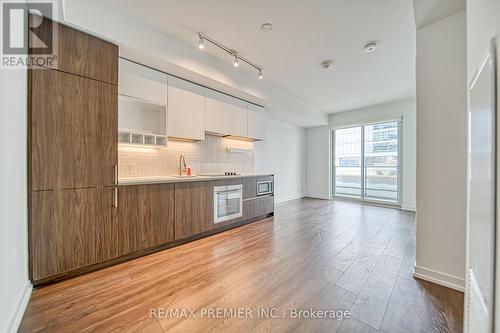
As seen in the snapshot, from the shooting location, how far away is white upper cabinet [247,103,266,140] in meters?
4.16

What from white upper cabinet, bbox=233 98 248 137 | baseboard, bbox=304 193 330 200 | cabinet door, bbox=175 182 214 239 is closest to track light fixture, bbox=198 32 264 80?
white upper cabinet, bbox=233 98 248 137

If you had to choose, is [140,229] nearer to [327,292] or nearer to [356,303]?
[327,292]

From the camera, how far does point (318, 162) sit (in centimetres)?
674

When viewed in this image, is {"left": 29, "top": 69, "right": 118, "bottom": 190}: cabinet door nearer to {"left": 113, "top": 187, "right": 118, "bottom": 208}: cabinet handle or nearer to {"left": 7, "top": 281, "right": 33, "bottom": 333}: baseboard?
{"left": 113, "top": 187, "right": 118, "bottom": 208}: cabinet handle

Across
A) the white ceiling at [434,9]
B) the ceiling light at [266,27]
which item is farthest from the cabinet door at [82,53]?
the white ceiling at [434,9]

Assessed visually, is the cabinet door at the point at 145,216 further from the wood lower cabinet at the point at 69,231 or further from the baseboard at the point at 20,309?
the baseboard at the point at 20,309

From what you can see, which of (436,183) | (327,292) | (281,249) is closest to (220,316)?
(327,292)

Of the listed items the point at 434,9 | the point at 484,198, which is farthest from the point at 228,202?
the point at 434,9

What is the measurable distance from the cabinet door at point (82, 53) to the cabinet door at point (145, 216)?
49.0 inches

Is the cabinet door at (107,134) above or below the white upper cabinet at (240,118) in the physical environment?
below

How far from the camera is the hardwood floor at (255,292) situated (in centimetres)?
137

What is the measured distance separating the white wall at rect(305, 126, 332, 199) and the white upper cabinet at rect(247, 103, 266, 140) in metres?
3.01

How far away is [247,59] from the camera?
3.13 metres

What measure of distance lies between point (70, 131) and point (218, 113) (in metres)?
2.11
